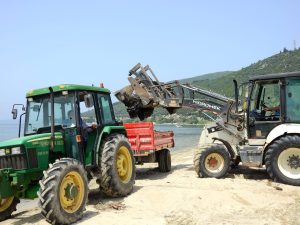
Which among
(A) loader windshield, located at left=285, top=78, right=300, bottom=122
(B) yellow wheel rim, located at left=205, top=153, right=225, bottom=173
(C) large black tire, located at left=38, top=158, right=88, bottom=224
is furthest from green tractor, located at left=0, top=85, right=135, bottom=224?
(A) loader windshield, located at left=285, top=78, right=300, bottom=122

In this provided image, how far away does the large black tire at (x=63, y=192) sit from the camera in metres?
6.69

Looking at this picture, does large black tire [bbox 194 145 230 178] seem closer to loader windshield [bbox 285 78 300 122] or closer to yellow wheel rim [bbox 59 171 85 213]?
loader windshield [bbox 285 78 300 122]

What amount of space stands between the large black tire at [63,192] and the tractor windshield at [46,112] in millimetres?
1329

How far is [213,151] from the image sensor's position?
1140 centimetres

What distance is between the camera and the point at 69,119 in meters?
8.41

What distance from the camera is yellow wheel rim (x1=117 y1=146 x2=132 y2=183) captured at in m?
9.36

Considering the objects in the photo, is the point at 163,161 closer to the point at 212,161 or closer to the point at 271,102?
the point at 212,161

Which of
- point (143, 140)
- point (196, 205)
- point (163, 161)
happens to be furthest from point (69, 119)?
point (163, 161)

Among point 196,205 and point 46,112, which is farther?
point 46,112

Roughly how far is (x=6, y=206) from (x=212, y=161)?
223 inches

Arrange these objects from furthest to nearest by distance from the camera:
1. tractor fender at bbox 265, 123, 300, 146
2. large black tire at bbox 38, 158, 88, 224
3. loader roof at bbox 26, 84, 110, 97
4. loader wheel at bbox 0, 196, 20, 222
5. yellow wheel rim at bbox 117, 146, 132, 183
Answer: tractor fender at bbox 265, 123, 300, 146, yellow wheel rim at bbox 117, 146, 132, 183, loader roof at bbox 26, 84, 110, 97, loader wheel at bbox 0, 196, 20, 222, large black tire at bbox 38, 158, 88, 224

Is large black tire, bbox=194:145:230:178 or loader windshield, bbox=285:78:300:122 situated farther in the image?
large black tire, bbox=194:145:230:178

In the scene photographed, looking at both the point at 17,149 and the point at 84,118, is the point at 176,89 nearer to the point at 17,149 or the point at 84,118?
the point at 84,118

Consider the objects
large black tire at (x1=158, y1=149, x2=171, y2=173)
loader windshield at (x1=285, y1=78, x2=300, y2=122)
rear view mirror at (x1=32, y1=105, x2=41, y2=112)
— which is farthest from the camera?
large black tire at (x1=158, y1=149, x2=171, y2=173)
